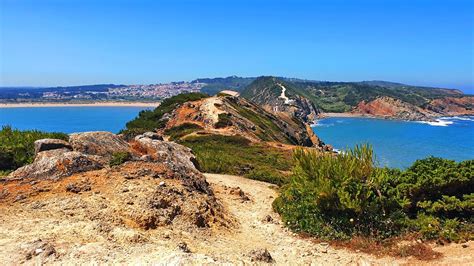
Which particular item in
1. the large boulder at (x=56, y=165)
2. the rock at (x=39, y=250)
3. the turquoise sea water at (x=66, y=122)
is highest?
the large boulder at (x=56, y=165)

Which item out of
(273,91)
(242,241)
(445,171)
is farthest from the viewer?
(273,91)

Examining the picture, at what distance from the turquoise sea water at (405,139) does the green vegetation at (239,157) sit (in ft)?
85.5

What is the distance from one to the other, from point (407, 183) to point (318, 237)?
383 centimetres

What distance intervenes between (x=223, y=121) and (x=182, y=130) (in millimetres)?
5068

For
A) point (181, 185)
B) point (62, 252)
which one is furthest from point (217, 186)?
point (62, 252)

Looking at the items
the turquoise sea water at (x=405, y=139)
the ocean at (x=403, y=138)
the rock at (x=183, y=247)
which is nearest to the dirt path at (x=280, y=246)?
the rock at (x=183, y=247)

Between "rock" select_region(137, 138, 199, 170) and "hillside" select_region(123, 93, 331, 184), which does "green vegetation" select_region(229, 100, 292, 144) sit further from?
"rock" select_region(137, 138, 199, 170)

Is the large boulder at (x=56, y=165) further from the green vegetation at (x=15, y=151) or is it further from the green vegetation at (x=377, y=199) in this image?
the green vegetation at (x=377, y=199)

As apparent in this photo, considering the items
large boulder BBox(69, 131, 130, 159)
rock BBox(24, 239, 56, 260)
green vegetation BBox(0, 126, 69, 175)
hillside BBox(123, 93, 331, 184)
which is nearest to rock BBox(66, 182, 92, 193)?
large boulder BBox(69, 131, 130, 159)

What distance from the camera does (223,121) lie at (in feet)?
165

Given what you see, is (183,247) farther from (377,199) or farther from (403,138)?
(403,138)

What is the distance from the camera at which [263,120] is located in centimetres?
6303

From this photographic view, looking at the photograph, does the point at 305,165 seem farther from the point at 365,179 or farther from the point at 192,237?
the point at 192,237

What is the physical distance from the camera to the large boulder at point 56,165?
45.1 feet
